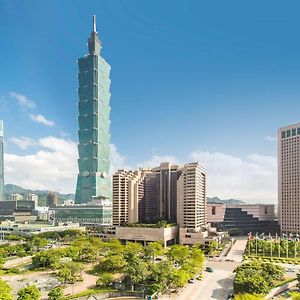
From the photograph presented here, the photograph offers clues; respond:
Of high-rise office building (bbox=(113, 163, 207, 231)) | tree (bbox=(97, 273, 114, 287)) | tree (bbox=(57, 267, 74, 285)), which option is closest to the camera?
tree (bbox=(97, 273, 114, 287))

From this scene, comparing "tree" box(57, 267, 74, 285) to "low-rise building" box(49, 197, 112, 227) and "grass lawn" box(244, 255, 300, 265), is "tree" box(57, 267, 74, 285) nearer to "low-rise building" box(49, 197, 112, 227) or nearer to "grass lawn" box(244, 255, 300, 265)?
"grass lawn" box(244, 255, 300, 265)

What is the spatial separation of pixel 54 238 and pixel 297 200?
9828cm

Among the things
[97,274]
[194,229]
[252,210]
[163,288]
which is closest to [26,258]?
[97,274]

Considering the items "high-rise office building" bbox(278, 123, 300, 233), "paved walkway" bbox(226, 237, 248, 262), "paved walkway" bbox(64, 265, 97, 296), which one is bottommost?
"paved walkway" bbox(226, 237, 248, 262)

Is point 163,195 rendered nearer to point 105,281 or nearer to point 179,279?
point 105,281

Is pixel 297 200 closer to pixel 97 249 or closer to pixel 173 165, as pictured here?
pixel 173 165

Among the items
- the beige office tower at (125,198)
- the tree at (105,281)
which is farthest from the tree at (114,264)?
the beige office tower at (125,198)

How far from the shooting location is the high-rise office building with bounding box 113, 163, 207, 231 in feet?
360

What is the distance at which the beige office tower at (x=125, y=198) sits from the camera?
122m

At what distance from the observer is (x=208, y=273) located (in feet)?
221

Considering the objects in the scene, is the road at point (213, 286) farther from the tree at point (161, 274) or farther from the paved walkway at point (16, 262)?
the paved walkway at point (16, 262)

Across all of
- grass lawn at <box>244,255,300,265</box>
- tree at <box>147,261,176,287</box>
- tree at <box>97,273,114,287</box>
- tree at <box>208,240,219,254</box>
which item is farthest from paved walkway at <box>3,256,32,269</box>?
grass lawn at <box>244,255,300,265</box>

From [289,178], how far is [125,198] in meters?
69.2

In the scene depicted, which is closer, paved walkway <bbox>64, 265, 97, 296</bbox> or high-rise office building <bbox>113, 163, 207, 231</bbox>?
paved walkway <bbox>64, 265, 97, 296</bbox>
